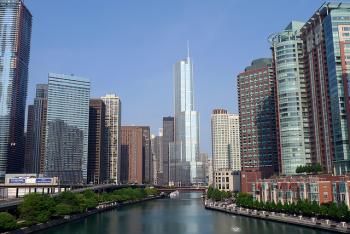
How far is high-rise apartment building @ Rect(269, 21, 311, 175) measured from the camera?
470ft

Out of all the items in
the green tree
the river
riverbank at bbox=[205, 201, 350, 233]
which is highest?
the green tree

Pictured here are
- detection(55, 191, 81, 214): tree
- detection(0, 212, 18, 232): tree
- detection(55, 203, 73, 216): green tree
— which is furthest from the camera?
detection(55, 191, 81, 214): tree

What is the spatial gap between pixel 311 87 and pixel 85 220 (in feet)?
287

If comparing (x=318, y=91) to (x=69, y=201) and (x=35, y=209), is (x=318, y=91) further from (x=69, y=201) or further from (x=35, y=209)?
(x=35, y=209)

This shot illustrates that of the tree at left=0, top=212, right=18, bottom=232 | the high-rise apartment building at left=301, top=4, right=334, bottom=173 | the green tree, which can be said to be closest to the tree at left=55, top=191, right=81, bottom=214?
the green tree

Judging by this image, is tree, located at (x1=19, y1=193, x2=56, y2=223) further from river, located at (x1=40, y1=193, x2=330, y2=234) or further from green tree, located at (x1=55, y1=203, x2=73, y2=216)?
green tree, located at (x1=55, y1=203, x2=73, y2=216)

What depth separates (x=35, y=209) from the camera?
95.9m

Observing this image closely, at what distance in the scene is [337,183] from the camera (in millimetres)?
96625

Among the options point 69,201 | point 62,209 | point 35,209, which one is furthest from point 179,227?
point 69,201

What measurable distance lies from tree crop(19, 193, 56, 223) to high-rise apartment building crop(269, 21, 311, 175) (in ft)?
275

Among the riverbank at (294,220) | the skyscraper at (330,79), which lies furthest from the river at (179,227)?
the skyscraper at (330,79)

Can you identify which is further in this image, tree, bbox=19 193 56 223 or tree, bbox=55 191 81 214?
tree, bbox=55 191 81 214

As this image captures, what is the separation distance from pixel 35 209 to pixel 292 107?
92.4 meters

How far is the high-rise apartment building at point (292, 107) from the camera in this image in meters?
143
